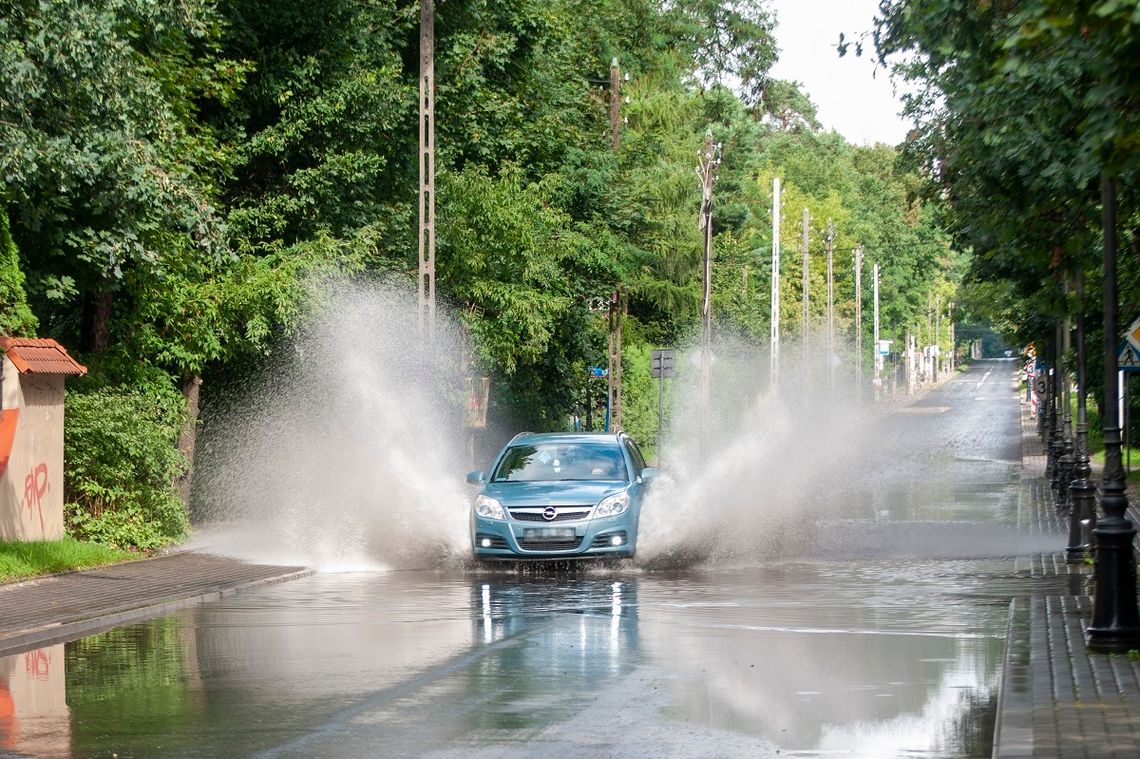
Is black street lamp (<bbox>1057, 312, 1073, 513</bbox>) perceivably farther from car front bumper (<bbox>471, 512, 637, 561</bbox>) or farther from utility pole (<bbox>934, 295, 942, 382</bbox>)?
utility pole (<bbox>934, 295, 942, 382</bbox>)

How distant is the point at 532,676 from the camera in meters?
12.0

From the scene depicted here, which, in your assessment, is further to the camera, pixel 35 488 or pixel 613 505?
pixel 35 488

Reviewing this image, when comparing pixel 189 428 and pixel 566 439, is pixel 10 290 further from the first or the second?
pixel 189 428

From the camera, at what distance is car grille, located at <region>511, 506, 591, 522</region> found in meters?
20.9

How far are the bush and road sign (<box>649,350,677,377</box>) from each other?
64.4 feet

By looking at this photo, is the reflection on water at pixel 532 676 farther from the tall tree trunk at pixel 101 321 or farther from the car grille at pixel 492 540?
the tall tree trunk at pixel 101 321

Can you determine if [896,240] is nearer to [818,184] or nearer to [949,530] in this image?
[818,184]

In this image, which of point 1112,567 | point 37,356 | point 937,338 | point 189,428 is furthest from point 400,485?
point 937,338

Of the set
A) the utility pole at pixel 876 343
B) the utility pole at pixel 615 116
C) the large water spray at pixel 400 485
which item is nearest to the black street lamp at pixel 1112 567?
the large water spray at pixel 400 485

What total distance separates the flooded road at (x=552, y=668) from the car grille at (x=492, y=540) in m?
0.41

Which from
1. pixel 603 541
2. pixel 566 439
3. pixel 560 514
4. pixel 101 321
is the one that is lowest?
pixel 603 541

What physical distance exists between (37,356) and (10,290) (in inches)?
33.5

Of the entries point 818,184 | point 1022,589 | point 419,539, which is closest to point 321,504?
point 419,539

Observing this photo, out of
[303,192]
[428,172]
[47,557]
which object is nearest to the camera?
[47,557]
